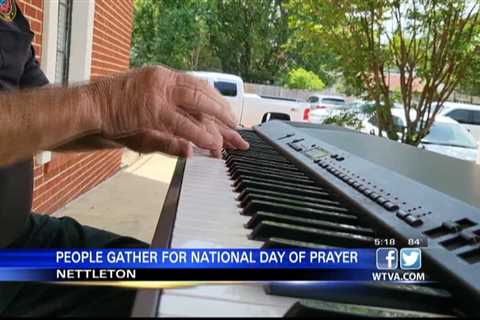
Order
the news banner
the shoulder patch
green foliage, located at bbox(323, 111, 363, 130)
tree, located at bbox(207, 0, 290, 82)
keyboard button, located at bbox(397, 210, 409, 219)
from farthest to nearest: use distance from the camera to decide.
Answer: tree, located at bbox(207, 0, 290, 82), green foliage, located at bbox(323, 111, 363, 130), the shoulder patch, keyboard button, located at bbox(397, 210, 409, 219), the news banner

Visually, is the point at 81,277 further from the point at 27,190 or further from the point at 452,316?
the point at 27,190

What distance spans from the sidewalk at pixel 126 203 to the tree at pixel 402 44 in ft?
9.23

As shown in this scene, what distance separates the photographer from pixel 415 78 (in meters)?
7.34

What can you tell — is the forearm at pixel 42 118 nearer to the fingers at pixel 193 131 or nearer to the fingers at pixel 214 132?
the fingers at pixel 193 131

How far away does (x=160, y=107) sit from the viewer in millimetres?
1306

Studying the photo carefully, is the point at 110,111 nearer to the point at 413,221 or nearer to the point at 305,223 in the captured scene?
the point at 305,223

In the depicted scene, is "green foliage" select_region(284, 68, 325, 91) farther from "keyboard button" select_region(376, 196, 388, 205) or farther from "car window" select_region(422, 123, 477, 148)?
"keyboard button" select_region(376, 196, 388, 205)

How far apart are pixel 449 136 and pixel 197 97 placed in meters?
9.29

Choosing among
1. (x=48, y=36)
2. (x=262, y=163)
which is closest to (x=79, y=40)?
(x=48, y=36)

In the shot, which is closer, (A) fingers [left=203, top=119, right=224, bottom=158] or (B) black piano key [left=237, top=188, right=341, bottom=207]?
(B) black piano key [left=237, top=188, right=341, bottom=207]

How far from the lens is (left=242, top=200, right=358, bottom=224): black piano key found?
1.12m

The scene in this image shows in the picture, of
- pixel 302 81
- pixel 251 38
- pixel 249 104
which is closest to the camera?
pixel 249 104

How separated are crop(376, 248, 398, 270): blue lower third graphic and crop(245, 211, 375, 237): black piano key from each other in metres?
0.16

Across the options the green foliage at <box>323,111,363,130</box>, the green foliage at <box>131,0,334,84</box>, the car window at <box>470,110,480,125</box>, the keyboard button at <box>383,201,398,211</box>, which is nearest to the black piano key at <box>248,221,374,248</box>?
the keyboard button at <box>383,201,398,211</box>
